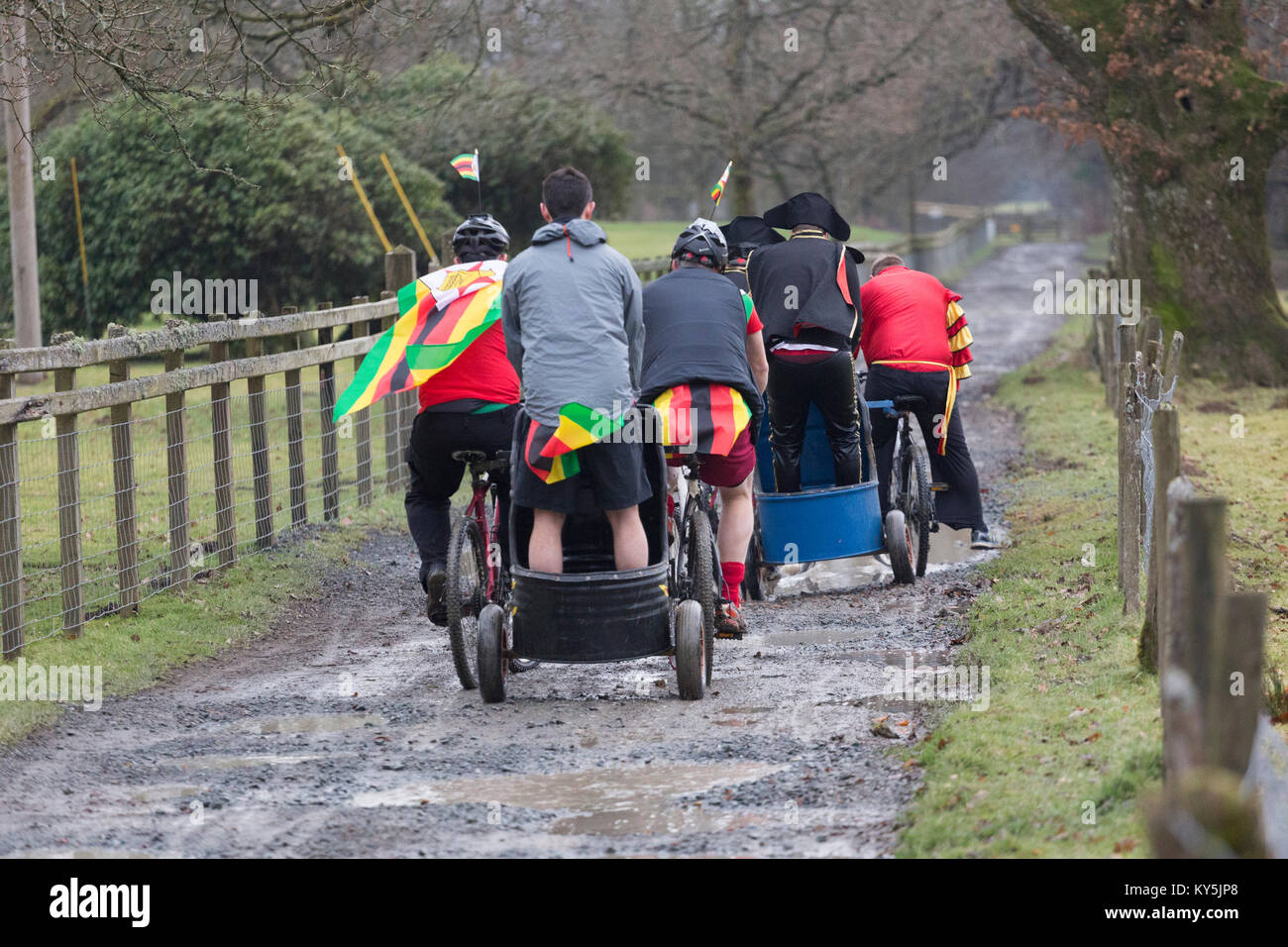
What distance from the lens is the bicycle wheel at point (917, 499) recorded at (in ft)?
31.3

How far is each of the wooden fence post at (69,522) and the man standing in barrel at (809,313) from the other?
12.5 ft

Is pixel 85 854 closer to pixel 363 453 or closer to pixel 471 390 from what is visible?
pixel 471 390

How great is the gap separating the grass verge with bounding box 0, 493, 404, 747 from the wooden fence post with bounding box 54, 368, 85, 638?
13 cm

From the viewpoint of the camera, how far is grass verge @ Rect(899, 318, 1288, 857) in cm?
479

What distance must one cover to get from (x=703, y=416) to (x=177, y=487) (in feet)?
11.8

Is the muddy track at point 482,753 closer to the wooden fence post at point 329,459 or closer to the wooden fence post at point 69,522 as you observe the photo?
the wooden fence post at point 69,522

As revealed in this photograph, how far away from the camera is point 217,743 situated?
640 centimetres

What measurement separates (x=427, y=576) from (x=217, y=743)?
167cm

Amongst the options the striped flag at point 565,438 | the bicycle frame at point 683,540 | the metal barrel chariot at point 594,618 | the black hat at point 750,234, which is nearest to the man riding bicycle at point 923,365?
the black hat at point 750,234

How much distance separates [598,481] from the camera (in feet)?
22.1

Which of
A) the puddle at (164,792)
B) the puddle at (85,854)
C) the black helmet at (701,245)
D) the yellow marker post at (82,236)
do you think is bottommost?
the puddle at (164,792)

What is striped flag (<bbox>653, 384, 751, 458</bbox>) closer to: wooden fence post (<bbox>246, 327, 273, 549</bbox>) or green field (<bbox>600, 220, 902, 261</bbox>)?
wooden fence post (<bbox>246, 327, 273, 549</bbox>)
